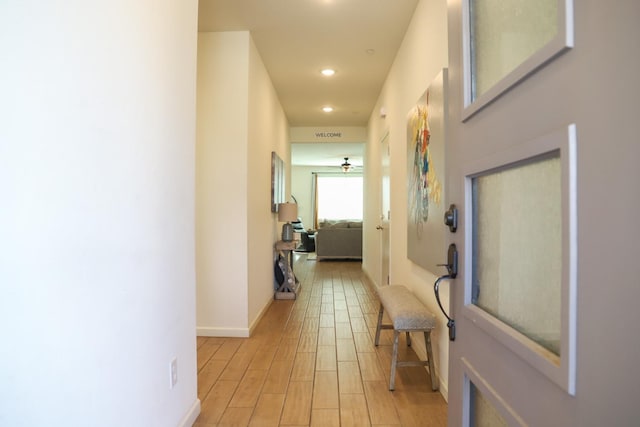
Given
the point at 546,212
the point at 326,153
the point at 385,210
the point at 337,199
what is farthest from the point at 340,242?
the point at 546,212

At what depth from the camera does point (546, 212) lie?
66cm

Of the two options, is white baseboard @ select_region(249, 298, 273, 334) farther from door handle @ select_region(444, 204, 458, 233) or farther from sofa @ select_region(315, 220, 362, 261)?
A: sofa @ select_region(315, 220, 362, 261)

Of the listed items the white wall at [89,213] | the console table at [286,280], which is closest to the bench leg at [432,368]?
the white wall at [89,213]

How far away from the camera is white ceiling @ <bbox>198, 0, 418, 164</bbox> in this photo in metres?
2.96


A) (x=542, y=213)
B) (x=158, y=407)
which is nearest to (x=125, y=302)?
(x=158, y=407)

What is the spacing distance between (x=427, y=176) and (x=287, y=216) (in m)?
2.76

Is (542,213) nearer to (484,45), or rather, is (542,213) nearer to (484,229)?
(484,229)

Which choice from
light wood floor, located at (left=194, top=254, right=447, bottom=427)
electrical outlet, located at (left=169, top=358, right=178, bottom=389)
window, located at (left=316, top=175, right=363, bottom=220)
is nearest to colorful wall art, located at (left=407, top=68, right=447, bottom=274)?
light wood floor, located at (left=194, top=254, right=447, bottom=427)

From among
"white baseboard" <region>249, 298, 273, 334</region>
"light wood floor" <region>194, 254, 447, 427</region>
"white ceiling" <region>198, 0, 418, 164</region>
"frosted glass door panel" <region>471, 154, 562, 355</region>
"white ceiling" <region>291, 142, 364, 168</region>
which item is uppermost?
"white ceiling" <region>198, 0, 418, 164</region>

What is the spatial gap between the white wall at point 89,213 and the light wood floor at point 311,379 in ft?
1.77

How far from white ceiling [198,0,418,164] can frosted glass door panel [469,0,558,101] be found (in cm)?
224

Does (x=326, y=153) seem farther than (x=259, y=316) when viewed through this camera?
Yes

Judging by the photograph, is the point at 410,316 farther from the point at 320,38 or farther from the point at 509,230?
the point at 320,38

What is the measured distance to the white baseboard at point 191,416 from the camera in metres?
1.84
